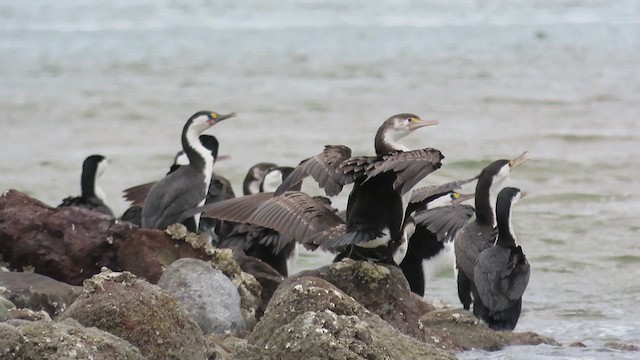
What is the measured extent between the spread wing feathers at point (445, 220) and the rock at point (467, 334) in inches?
63.1

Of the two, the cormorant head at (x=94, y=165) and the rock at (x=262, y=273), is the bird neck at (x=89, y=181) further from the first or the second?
the rock at (x=262, y=273)

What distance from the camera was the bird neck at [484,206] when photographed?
404 inches

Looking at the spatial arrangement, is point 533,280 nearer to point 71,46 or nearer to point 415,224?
point 415,224

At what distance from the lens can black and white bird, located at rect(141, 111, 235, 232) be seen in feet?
35.0

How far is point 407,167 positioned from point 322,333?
2.08m

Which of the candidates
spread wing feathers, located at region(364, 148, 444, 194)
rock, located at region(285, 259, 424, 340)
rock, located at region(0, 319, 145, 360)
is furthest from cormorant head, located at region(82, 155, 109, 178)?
rock, located at region(0, 319, 145, 360)

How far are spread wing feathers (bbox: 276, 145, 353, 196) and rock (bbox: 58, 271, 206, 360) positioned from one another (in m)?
1.50

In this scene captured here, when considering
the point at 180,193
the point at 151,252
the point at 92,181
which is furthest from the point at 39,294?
the point at 92,181

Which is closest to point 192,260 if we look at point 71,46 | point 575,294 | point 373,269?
point 373,269

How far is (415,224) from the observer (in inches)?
415

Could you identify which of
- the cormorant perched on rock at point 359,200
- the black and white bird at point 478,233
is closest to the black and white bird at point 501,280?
the black and white bird at point 478,233

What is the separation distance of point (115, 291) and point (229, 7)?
32.0 m

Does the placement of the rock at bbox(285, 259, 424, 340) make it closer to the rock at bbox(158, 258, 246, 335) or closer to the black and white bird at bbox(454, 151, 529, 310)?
the rock at bbox(158, 258, 246, 335)

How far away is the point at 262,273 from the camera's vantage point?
923 centimetres
